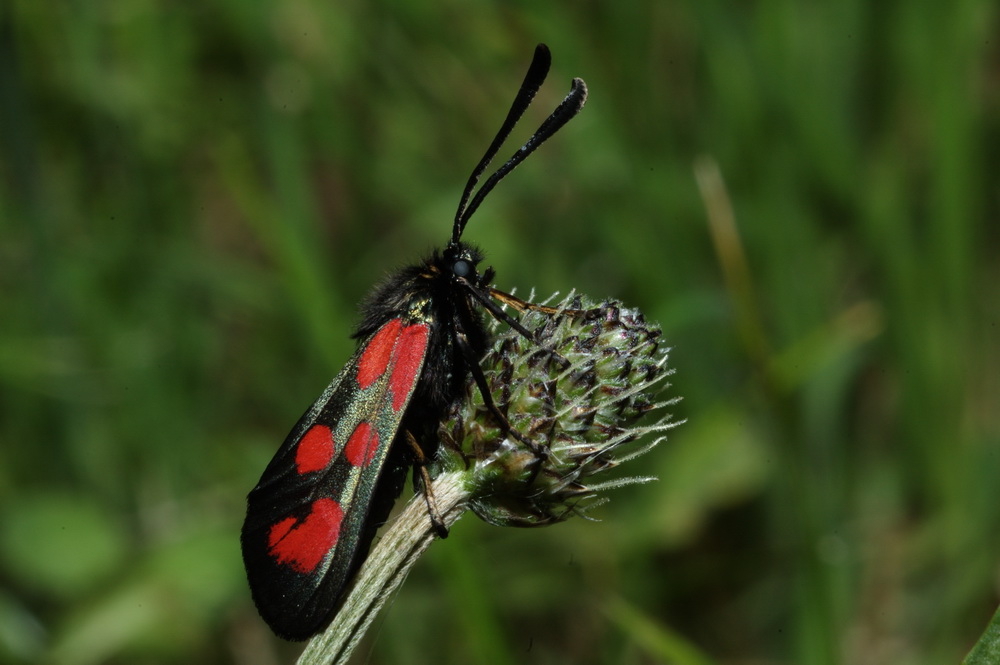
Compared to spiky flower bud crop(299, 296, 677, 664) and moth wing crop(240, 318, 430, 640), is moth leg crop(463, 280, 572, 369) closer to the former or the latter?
spiky flower bud crop(299, 296, 677, 664)

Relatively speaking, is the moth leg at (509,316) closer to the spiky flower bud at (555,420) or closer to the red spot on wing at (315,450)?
the spiky flower bud at (555,420)

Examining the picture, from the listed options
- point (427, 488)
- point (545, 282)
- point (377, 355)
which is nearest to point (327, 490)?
point (427, 488)

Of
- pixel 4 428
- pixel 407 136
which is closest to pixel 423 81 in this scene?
pixel 407 136

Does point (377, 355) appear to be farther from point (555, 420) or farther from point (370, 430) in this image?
point (555, 420)

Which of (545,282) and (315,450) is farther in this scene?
(545,282)

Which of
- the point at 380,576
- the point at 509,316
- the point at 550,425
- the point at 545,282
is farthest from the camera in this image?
the point at 545,282

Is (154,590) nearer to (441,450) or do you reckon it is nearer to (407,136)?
(441,450)

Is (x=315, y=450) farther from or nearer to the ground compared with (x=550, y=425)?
farther from the ground
